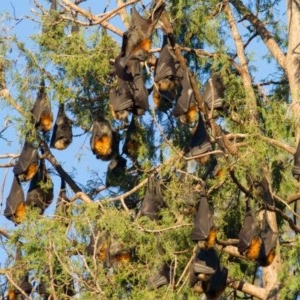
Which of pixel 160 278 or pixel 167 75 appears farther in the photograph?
pixel 167 75

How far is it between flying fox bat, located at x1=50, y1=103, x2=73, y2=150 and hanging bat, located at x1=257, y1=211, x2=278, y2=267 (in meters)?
2.56

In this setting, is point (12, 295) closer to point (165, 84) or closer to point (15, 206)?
point (15, 206)

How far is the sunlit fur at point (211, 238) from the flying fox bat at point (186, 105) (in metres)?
1.36

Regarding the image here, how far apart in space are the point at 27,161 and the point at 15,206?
683mm

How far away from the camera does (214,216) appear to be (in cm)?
1532

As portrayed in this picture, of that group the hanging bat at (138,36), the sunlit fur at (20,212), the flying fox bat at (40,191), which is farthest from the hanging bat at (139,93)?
the sunlit fur at (20,212)

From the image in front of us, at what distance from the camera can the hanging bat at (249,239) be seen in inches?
579

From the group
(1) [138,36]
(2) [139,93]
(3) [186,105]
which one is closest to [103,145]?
(2) [139,93]

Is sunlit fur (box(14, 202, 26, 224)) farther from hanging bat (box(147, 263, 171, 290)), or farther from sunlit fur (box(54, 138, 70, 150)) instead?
hanging bat (box(147, 263, 171, 290))

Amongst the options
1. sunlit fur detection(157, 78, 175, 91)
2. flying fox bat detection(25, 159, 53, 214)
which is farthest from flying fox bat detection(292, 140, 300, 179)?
flying fox bat detection(25, 159, 53, 214)

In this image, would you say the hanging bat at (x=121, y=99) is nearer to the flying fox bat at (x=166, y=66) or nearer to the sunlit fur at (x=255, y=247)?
the flying fox bat at (x=166, y=66)

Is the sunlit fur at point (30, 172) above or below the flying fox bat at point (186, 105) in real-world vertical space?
below

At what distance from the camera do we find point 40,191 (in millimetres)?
16203

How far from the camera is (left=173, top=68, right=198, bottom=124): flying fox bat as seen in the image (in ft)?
49.0
